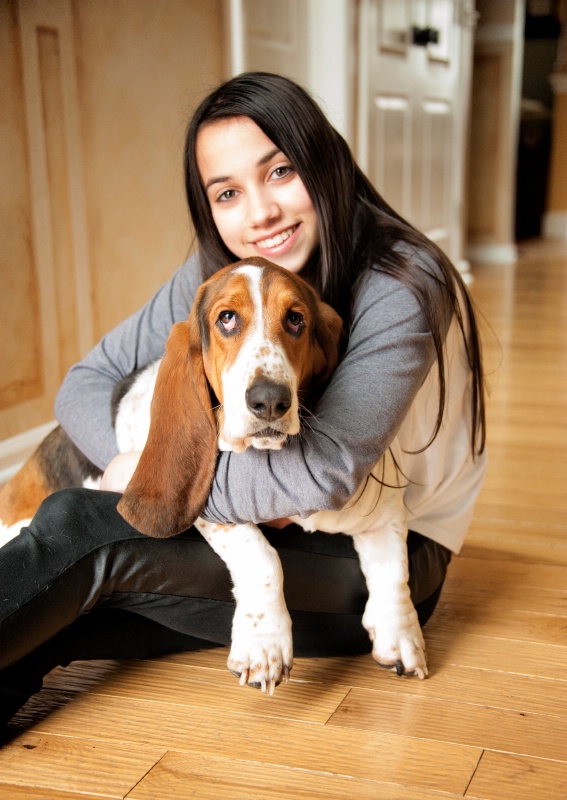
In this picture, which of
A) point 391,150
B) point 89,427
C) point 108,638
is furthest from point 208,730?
point 391,150

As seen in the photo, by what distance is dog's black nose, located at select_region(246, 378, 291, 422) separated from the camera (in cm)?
154

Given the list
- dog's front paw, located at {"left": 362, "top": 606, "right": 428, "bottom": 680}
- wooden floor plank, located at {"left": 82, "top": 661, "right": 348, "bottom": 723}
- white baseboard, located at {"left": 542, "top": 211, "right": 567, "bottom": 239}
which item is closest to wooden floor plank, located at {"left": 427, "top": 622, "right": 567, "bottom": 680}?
dog's front paw, located at {"left": 362, "top": 606, "right": 428, "bottom": 680}

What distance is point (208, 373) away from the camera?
1.81 meters

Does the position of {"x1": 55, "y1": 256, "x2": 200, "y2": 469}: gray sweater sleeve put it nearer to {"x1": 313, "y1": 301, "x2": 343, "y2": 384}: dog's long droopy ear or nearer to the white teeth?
the white teeth

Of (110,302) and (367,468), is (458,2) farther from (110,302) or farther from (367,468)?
(367,468)

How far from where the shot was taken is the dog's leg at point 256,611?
1792 millimetres

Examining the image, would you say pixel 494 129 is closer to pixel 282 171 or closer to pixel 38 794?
pixel 282 171

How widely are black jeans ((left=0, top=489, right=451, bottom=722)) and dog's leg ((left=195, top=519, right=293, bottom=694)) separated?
0.12 meters

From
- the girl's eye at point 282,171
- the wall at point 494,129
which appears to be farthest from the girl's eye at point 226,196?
the wall at point 494,129

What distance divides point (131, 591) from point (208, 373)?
19.4 inches

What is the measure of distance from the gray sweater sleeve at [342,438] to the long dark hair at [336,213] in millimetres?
138

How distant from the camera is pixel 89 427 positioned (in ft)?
7.20

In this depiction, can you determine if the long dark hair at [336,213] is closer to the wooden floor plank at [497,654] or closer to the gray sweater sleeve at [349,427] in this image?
the gray sweater sleeve at [349,427]

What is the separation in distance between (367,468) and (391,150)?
522 centimetres
